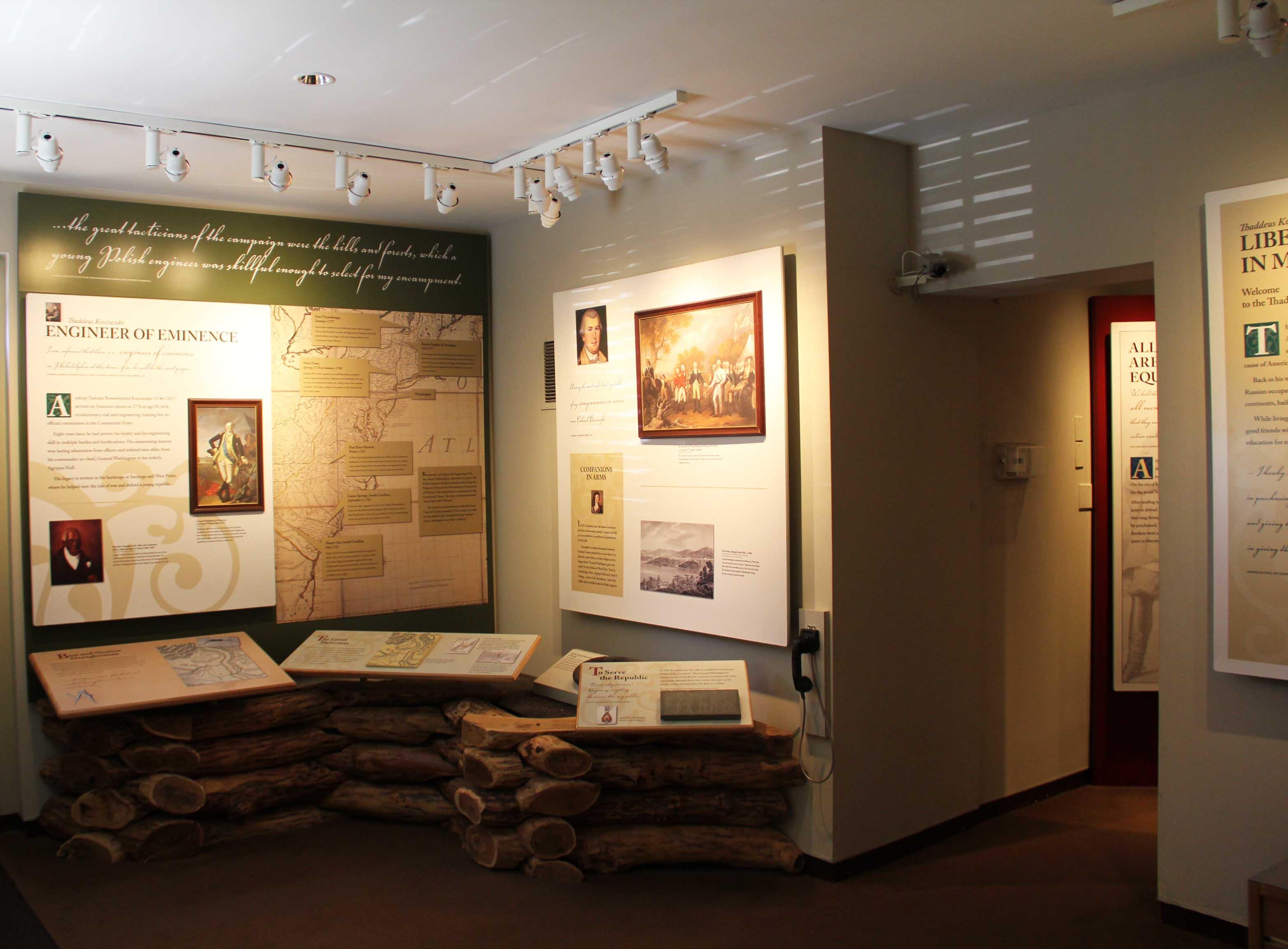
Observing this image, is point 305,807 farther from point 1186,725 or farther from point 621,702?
point 1186,725

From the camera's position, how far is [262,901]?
3.88m

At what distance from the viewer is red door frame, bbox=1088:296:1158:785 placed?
516 centimetres

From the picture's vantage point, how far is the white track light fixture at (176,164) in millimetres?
3701

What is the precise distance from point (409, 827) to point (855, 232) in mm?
3359

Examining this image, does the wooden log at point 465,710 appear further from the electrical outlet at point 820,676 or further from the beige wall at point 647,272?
the electrical outlet at point 820,676

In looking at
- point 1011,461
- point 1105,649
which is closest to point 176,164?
point 1011,461

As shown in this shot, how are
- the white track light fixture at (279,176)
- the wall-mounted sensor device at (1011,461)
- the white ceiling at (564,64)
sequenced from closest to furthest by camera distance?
the white ceiling at (564,64) → the white track light fixture at (279,176) → the wall-mounted sensor device at (1011,461)

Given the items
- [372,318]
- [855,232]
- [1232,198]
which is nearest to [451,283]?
[372,318]

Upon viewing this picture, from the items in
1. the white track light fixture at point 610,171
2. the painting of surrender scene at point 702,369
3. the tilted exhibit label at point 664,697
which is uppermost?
the white track light fixture at point 610,171

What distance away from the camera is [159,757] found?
14.4ft

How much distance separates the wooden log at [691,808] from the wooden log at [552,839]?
11cm

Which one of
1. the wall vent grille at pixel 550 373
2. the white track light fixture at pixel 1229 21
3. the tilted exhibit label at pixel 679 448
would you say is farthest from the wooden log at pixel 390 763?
the white track light fixture at pixel 1229 21

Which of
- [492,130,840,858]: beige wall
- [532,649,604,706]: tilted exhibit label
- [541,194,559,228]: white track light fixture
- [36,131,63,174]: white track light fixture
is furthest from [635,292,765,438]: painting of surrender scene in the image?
[36,131,63,174]: white track light fixture

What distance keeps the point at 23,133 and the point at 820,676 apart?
11.7 feet
